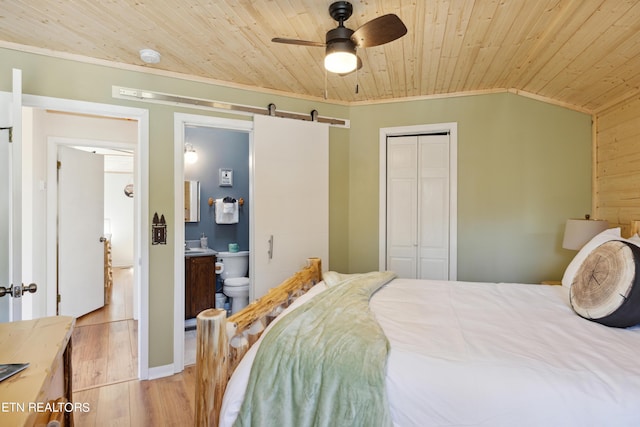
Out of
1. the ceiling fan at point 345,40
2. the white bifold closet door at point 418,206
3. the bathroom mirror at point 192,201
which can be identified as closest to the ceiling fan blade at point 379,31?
the ceiling fan at point 345,40

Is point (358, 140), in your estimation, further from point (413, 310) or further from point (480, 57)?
point (413, 310)

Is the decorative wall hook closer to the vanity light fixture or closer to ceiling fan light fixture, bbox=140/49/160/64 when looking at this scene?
ceiling fan light fixture, bbox=140/49/160/64

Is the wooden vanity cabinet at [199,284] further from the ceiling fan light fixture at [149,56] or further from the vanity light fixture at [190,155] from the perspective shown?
the ceiling fan light fixture at [149,56]

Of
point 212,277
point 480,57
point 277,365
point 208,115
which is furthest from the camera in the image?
point 212,277

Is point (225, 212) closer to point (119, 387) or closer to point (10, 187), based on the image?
point (119, 387)

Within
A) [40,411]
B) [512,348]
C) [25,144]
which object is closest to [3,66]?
[25,144]

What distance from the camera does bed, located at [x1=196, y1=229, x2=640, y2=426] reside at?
3.61 ft

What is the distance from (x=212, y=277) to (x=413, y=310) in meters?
2.74

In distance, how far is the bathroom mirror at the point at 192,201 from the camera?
4309mm

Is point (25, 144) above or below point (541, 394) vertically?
above

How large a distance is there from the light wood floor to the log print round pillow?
7.78 feet

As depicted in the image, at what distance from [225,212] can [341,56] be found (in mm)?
3010

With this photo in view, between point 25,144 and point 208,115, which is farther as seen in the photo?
point 25,144

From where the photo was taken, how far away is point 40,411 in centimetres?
84
